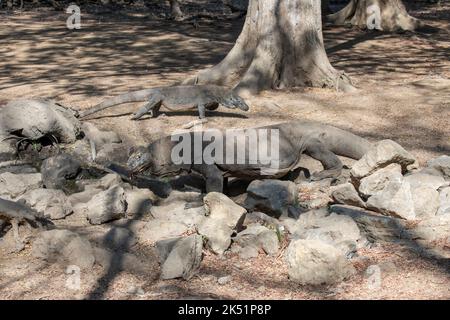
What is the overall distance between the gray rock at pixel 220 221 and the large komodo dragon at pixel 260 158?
2.31 ft

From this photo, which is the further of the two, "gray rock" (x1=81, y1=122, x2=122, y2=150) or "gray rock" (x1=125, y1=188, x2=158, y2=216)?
"gray rock" (x1=81, y1=122, x2=122, y2=150)

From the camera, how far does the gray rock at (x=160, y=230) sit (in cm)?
451

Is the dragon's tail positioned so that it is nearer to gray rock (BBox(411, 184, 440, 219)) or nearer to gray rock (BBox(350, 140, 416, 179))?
gray rock (BBox(350, 140, 416, 179))

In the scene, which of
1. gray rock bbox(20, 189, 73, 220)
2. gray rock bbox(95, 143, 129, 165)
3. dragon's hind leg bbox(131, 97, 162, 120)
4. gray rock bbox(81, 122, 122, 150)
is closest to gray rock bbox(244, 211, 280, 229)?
gray rock bbox(20, 189, 73, 220)

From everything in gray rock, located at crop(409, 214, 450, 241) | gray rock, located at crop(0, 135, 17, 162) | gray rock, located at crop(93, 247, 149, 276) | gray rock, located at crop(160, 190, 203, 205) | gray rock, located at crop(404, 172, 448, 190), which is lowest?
gray rock, located at crop(93, 247, 149, 276)

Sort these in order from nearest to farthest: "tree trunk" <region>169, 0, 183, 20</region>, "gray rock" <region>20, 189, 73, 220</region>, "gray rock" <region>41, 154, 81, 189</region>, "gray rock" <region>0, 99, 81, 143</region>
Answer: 1. "gray rock" <region>20, 189, 73, 220</region>
2. "gray rock" <region>41, 154, 81, 189</region>
3. "gray rock" <region>0, 99, 81, 143</region>
4. "tree trunk" <region>169, 0, 183, 20</region>

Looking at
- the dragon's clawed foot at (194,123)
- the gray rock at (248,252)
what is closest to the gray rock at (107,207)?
the gray rock at (248,252)

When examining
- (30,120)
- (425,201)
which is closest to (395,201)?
(425,201)

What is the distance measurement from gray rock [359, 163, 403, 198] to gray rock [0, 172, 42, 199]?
2.51 m

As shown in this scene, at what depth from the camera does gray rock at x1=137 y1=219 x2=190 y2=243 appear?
14.8 feet

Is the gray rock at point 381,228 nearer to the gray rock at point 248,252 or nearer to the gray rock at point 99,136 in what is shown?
the gray rock at point 248,252

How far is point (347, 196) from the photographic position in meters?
4.82

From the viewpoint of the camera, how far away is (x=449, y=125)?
6.98 m
